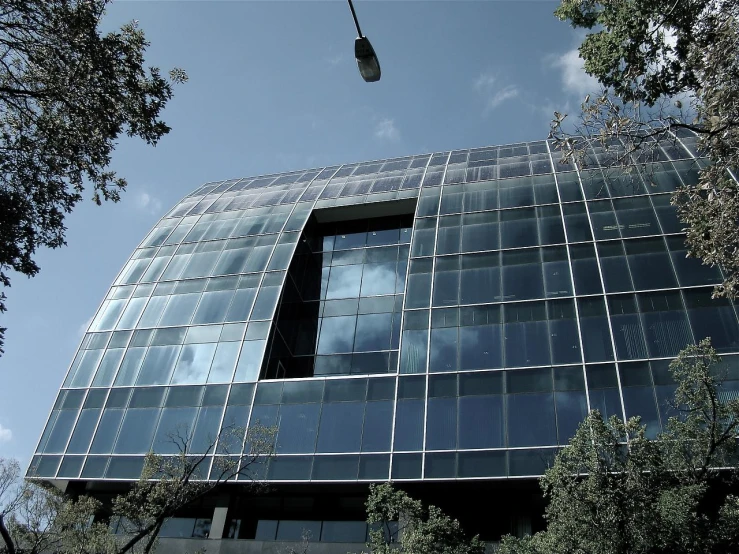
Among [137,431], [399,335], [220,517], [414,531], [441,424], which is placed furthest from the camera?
[399,335]

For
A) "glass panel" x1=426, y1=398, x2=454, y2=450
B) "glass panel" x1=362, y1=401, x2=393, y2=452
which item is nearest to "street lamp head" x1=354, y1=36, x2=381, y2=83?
"glass panel" x1=426, y1=398, x2=454, y2=450

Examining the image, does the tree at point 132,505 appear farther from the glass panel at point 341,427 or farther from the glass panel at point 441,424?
the glass panel at point 441,424

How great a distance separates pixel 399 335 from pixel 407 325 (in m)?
2.05

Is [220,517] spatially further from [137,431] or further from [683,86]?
[683,86]

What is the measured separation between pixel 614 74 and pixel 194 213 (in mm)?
30205

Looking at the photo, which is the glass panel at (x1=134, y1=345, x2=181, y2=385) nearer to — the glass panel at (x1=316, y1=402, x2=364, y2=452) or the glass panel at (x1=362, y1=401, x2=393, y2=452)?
the glass panel at (x1=316, y1=402, x2=364, y2=452)

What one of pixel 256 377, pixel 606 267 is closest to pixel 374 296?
pixel 256 377

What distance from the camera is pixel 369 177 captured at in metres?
40.5

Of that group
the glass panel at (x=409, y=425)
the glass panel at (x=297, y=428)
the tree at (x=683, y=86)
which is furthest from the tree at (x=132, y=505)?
the tree at (x=683, y=86)

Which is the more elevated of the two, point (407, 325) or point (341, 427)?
point (407, 325)

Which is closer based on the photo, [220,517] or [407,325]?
[220,517]

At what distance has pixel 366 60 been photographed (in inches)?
553

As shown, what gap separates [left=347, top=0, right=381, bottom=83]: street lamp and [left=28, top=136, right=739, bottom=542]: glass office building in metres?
16.2

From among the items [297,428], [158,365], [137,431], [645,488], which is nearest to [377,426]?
[297,428]
